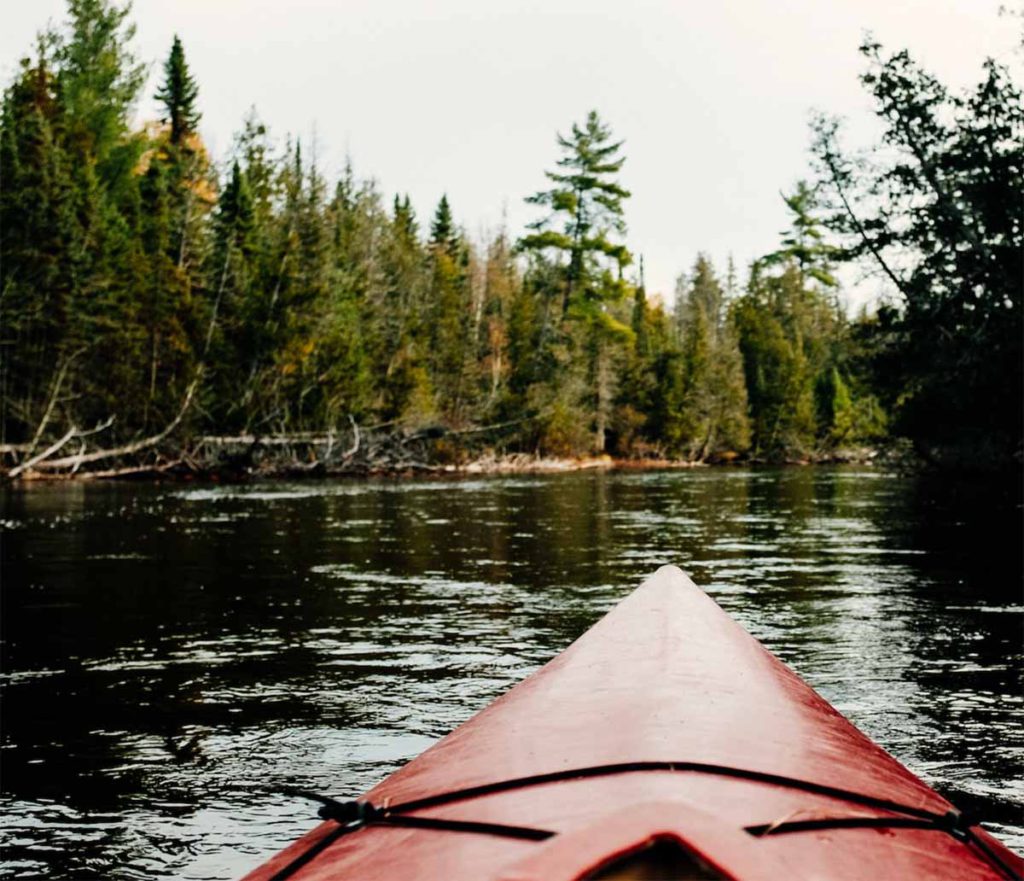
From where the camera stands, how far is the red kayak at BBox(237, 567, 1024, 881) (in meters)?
1.64

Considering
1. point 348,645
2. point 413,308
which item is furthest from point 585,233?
point 348,645

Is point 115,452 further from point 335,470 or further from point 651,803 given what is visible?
point 651,803

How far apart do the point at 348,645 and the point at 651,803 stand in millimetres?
5844

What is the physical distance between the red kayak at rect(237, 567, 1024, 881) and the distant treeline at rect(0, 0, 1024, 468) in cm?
2178

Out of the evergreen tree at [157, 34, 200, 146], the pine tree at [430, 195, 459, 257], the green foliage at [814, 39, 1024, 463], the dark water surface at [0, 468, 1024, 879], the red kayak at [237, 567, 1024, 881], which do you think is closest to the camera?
the red kayak at [237, 567, 1024, 881]

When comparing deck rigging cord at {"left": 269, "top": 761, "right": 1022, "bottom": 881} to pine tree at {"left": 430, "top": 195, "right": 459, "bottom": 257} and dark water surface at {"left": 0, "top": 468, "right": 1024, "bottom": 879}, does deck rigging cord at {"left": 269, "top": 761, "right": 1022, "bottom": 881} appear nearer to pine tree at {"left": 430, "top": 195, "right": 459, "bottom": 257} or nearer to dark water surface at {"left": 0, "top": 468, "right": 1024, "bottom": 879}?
dark water surface at {"left": 0, "top": 468, "right": 1024, "bottom": 879}

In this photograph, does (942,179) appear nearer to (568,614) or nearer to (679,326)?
(568,614)

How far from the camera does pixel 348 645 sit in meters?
Answer: 7.38

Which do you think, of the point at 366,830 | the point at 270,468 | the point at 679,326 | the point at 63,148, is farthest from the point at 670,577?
the point at 679,326

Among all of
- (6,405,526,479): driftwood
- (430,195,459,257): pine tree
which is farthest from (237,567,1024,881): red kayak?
(430,195,459,257): pine tree

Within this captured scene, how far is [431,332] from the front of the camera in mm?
52219

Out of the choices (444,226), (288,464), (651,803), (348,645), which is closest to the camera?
(651,803)

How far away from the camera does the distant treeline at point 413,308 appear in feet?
80.6

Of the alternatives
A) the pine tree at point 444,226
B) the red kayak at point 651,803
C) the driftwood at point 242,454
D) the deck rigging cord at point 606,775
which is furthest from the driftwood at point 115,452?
the pine tree at point 444,226
